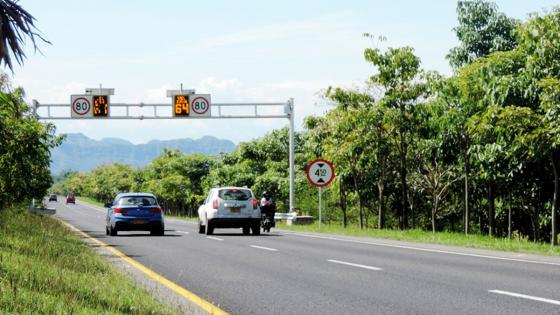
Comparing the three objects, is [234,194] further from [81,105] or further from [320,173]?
[81,105]

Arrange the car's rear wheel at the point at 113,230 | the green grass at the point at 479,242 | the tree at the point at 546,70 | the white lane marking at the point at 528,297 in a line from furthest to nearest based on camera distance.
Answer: the car's rear wheel at the point at 113,230
the tree at the point at 546,70
the green grass at the point at 479,242
the white lane marking at the point at 528,297

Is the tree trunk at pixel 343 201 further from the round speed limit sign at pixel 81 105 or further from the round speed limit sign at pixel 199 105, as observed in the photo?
the round speed limit sign at pixel 81 105

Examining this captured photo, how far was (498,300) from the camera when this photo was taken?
949cm

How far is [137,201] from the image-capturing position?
26953 mm

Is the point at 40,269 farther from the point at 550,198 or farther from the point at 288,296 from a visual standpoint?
the point at 550,198

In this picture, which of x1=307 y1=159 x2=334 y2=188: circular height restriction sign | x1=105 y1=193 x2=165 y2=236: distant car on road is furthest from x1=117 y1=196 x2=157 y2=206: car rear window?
x1=307 y1=159 x2=334 y2=188: circular height restriction sign

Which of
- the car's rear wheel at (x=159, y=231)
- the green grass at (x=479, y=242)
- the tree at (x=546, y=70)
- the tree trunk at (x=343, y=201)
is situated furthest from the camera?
the tree trunk at (x=343, y=201)

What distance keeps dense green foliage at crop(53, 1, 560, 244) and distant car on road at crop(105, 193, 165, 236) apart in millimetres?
9287

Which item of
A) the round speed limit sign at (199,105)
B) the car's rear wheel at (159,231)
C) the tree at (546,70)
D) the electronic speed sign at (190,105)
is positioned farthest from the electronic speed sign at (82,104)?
the tree at (546,70)

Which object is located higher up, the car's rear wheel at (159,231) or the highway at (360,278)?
the highway at (360,278)

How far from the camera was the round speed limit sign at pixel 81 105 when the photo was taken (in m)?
37.3

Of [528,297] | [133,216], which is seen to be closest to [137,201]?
[133,216]

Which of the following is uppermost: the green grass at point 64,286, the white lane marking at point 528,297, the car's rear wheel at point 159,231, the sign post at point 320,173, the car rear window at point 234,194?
the sign post at point 320,173

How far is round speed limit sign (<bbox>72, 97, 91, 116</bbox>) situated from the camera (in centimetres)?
3728
